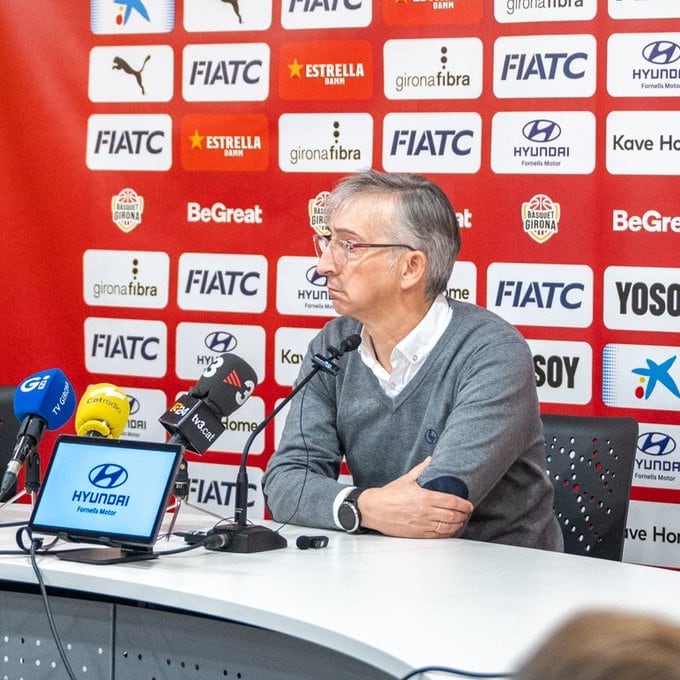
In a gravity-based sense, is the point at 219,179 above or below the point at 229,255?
above

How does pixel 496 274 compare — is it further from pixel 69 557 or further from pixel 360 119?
pixel 69 557

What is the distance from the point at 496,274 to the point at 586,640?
8.76ft

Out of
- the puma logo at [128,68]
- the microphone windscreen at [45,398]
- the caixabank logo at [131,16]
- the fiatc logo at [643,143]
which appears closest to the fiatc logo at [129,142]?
the puma logo at [128,68]

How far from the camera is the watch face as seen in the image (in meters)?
2.05

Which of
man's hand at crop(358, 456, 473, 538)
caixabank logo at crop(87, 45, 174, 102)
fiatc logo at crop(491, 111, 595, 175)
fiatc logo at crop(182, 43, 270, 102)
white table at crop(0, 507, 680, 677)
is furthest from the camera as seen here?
caixabank logo at crop(87, 45, 174, 102)

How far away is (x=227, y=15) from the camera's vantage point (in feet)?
11.3

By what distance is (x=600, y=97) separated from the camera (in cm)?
308

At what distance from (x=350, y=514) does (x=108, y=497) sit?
467 millimetres

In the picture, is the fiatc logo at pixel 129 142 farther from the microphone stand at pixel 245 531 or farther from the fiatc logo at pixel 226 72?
the microphone stand at pixel 245 531

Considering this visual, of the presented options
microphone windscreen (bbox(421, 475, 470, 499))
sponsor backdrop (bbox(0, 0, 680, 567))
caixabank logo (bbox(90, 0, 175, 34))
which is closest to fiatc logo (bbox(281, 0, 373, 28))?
sponsor backdrop (bbox(0, 0, 680, 567))

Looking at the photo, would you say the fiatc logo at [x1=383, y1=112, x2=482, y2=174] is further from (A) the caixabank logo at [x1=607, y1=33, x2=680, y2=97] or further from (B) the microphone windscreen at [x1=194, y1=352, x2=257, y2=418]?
(B) the microphone windscreen at [x1=194, y1=352, x2=257, y2=418]

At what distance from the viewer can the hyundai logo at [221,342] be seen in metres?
3.49

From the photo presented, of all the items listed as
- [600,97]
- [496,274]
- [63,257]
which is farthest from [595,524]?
[63,257]

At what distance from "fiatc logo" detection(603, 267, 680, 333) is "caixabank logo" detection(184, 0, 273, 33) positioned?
134 centimetres
